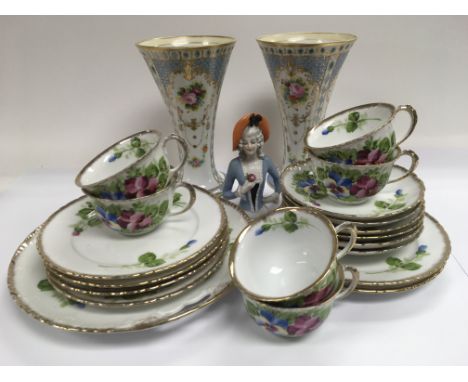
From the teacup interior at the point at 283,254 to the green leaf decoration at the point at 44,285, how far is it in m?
0.36

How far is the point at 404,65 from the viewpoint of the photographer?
1.53 meters

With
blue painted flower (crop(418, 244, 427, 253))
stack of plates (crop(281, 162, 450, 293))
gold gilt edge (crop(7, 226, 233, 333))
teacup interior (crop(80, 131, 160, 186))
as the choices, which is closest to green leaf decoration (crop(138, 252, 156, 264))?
gold gilt edge (crop(7, 226, 233, 333))

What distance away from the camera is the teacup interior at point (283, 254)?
2.87 feet

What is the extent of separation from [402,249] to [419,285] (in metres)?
0.12

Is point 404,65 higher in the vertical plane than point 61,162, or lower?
higher

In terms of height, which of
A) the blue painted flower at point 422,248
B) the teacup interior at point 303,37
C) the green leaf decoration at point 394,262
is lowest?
the green leaf decoration at point 394,262

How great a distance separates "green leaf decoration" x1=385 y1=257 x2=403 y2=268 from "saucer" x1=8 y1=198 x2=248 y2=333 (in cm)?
33

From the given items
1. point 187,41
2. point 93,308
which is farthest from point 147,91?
point 93,308

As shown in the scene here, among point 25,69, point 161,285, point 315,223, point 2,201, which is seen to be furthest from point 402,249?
point 25,69

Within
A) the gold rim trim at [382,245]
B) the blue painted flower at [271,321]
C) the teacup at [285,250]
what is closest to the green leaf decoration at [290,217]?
the teacup at [285,250]

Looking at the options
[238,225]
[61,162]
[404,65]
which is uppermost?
[404,65]

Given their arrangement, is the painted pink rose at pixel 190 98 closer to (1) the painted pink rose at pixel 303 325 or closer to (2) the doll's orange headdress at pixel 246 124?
(2) the doll's orange headdress at pixel 246 124

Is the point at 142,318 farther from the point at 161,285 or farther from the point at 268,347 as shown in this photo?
the point at 268,347

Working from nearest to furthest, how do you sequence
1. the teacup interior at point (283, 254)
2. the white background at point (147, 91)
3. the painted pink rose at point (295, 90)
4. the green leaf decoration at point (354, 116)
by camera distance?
1. the teacup interior at point (283, 254)
2. the green leaf decoration at point (354, 116)
3. the painted pink rose at point (295, 90)
4. the white background at point (147, 91)
